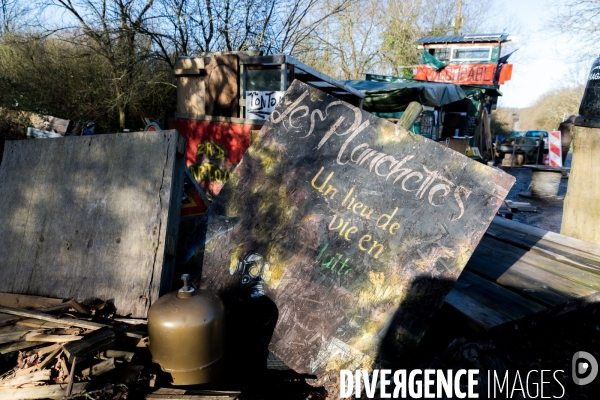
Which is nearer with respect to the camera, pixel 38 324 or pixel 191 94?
pixel 38 324

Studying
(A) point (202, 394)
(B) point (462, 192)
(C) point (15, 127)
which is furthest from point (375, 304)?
(C) point (15, 127)

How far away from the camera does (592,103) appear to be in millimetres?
4188

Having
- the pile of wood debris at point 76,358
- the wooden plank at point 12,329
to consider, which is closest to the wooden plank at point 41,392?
the pile of wood debris at point 76,358

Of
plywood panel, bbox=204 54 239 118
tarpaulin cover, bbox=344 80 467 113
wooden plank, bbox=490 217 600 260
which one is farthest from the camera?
tarpaulin cover, bbox=344 80 467 113

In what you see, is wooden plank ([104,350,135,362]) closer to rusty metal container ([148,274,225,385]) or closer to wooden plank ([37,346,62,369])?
rusty metal container ([148,274,225,385])

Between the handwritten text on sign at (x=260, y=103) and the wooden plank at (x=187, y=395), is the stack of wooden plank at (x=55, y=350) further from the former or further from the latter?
the handwritten text on sign at (x=260, y=103)

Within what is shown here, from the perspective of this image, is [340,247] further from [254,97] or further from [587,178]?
[254,97]

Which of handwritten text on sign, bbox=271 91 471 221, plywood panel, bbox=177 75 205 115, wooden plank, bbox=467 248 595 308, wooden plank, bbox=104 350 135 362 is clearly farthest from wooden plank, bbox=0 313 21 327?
plywood panel, bbox=177 75 205 115

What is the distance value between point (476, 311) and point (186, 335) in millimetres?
1733

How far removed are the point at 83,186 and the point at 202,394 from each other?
6.30 ft

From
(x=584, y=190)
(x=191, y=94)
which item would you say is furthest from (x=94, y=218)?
(x=584, y=190)

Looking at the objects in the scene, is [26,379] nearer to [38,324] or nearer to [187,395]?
[38,324]

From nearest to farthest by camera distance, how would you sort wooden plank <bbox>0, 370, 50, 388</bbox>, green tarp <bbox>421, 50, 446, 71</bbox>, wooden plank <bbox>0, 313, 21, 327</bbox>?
1. wooden plank <bbox>0, 370, 50, 388</bbox>
2. wooden plank <bbox>0, 313, 21, 327</bbox>
3. green tarp <bbox>421, 50, 446, 71</bbox>

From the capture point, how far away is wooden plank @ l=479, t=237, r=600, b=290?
9.62 ft
